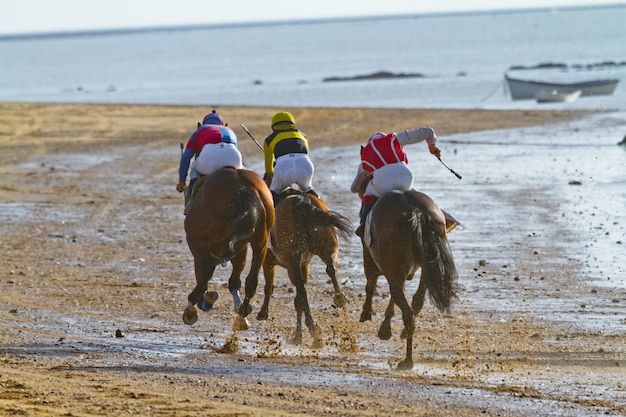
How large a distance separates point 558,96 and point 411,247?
1616 inches

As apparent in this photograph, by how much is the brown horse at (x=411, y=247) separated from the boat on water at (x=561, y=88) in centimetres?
4080

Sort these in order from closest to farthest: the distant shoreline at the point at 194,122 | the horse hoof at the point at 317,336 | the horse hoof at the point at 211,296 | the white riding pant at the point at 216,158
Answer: the horse hoof at the point at 317,336, the horse hoof at the point at 211,296, the white riding pant at the point at 216,158, the distant shoreline at the point at 194,122

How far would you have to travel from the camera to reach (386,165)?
11.3 metres

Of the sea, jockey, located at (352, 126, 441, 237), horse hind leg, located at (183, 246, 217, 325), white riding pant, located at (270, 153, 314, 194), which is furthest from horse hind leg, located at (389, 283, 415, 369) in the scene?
the sea

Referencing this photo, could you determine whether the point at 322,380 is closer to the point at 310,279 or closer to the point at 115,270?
the point at 310,279

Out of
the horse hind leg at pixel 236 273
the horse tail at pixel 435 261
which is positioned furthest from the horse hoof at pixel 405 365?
the horse hind leg at pixel 236 273

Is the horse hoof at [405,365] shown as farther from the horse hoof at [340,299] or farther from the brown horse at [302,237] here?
the horse hoof at [340,299]

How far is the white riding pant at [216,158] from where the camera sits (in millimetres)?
11734

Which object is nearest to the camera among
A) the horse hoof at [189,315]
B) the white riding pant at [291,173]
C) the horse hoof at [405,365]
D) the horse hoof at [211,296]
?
the horse hoof at [405,365]

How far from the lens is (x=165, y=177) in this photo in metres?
25.7

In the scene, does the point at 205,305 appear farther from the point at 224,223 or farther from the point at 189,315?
the point at 224,223

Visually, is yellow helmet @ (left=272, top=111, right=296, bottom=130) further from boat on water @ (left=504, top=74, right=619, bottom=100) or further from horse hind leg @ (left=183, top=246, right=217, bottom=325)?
boat on water @ (left=504, top=74, right=619, bottom=100)

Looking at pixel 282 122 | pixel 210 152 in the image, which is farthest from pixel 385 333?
pixel 282 122

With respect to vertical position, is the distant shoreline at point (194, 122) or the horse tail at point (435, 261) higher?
the horse tail at point (435, 261)
